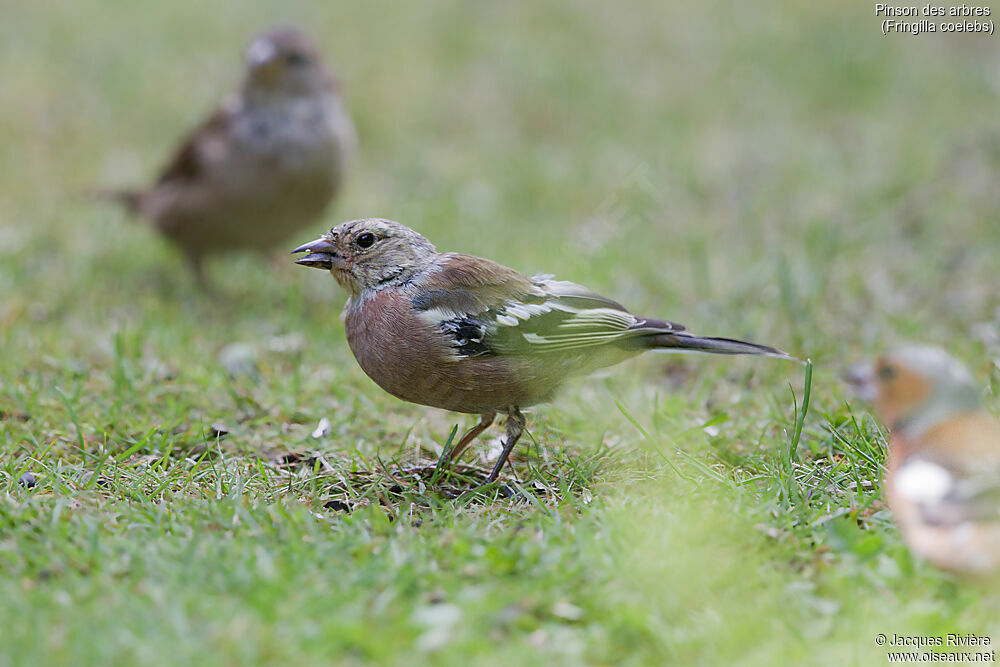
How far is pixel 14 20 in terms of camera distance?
1140 centimetres

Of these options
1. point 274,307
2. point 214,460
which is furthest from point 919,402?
point 274,307

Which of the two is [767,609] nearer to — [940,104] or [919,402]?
[919,402]

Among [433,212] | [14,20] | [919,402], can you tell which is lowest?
[919,402]

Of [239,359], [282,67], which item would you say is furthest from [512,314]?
[282,67]

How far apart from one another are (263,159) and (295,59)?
81 cm

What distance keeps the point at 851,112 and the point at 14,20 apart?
28.8ft

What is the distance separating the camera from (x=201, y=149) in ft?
24.0

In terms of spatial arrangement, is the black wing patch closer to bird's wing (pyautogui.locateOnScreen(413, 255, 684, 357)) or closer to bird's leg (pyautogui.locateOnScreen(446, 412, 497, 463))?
bird's wing (pyautogui.locateOnScreen(413, 255, 684, 357))

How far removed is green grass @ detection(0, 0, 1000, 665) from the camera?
2.82m

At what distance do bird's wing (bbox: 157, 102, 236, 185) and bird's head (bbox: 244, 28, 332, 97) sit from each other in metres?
0.26

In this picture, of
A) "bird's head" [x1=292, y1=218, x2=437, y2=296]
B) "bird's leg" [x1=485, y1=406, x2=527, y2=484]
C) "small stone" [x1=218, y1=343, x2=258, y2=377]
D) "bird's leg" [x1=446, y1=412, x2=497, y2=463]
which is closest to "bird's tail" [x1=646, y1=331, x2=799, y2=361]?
"bird's leg" [x1=485, y1=406, x2=527, y2=484]

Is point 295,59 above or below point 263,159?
above

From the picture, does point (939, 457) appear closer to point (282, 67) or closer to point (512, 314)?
point (512, 314)

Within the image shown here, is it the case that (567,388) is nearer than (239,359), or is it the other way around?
(567,388)
